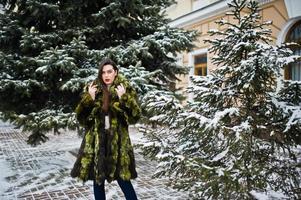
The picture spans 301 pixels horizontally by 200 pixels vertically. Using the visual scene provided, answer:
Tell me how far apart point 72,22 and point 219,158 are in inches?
194

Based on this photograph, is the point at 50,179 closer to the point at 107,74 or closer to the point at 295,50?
the point at 107,74

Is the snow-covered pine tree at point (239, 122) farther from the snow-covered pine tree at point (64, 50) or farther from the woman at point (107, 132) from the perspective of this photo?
the snow-covered pine tree at point (64, 50)

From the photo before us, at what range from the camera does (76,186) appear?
5.43 metres

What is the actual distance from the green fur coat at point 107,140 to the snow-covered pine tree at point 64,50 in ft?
7.71

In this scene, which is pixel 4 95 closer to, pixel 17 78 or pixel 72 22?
pixel 17 78

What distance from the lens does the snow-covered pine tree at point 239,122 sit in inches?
120

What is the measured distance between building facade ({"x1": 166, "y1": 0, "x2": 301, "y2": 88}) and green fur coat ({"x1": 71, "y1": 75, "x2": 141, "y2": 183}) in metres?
3.64

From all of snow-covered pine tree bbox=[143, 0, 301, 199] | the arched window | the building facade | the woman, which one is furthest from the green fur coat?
the arched window

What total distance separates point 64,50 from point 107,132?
2980mm

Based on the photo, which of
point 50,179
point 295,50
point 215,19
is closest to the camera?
point 50,179

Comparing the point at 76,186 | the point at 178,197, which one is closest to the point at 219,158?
the point at 178,197

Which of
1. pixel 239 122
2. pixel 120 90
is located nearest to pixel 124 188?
pixel 120 90

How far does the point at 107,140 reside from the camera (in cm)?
348

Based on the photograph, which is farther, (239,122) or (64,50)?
(64,50)
